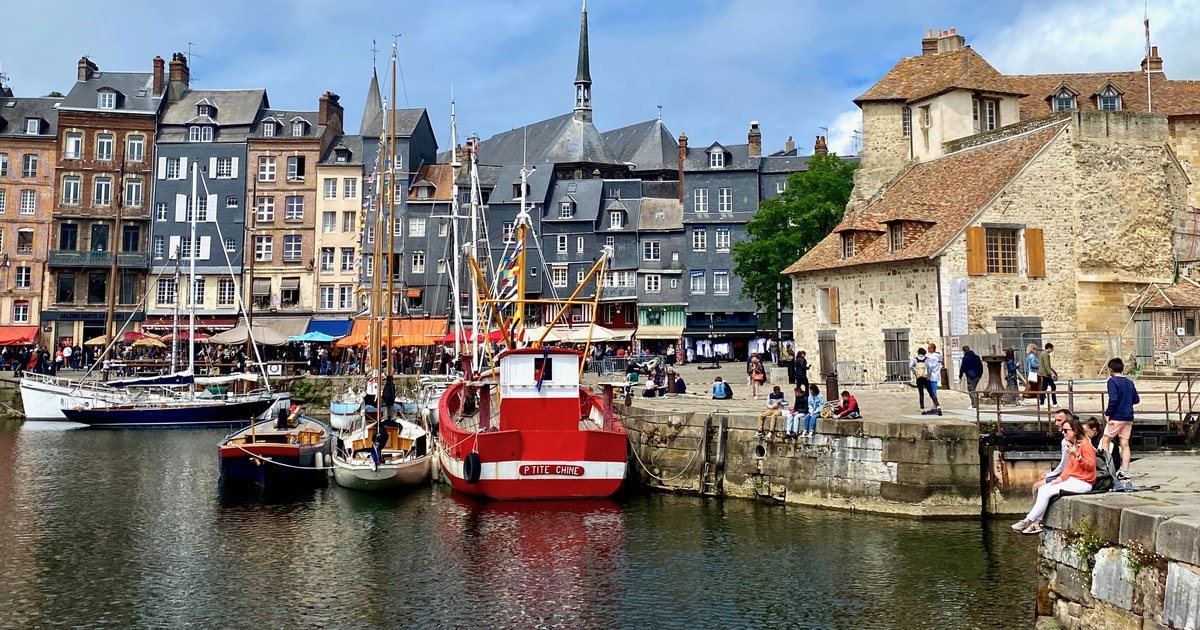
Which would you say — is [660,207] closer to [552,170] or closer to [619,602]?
[552,170]

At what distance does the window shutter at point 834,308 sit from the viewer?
108ft

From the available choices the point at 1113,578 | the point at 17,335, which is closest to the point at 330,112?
the point at 17,335

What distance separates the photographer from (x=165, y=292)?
58.8 metres

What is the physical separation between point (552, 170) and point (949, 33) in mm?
30863

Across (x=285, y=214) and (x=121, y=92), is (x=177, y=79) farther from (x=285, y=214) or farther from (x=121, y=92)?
(x=285, y=214)

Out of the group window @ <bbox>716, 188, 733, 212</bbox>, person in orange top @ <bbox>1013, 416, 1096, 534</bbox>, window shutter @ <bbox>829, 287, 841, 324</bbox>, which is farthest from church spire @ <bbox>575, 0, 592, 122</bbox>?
person in orange top @ <bbox>1013, 416, 1096, 534</bbox>

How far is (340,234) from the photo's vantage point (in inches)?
2366

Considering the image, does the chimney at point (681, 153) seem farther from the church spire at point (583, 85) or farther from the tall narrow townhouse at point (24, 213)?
the tall narrow townhouse at point (24, 213)

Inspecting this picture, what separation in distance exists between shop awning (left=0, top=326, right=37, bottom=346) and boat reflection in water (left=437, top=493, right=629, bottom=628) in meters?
45.7

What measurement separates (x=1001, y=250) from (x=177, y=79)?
53779 millimetres

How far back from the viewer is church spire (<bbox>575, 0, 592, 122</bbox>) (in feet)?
260

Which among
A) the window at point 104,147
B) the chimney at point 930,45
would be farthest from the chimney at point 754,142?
the window at point 104,147

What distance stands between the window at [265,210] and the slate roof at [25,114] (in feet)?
42.1

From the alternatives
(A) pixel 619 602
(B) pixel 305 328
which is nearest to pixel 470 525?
(A) pixel 619 602
